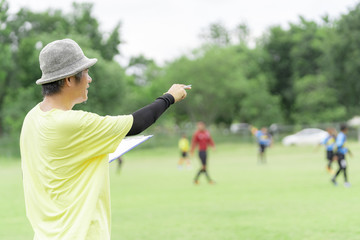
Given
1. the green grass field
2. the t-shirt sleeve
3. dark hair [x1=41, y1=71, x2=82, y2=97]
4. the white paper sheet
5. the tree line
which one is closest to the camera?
the t-shirt sleeve

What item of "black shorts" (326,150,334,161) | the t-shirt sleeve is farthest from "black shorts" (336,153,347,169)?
the t-shirt sleeve

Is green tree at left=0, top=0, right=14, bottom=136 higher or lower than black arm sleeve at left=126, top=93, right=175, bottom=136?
higher

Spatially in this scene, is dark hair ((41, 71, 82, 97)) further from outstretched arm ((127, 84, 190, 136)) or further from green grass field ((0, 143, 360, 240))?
green grass field ((0, 143, 360, 240))

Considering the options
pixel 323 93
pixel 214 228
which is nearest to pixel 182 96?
pixel 214 228

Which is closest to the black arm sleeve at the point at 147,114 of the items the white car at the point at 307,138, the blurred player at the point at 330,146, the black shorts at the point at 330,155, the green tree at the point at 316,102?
the blurred player at the point at 330,146

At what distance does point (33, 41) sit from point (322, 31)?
32.0 meters

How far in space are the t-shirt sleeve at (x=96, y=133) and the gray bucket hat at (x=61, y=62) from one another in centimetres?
21

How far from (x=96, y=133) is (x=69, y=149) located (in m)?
0.16

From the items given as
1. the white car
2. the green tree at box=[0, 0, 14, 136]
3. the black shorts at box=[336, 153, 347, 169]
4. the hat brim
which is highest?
the green tree at box=[0, 0, 14, 136]

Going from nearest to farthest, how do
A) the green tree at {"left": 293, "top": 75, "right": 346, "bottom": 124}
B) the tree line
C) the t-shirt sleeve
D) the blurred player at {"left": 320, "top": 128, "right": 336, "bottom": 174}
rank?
1. the t-shirt sleeve
2. the blurred player at {"left": 320, "top": 128, "right": 336, "bottom": 174}
3. the tree line
4. the green tree at {"left": 293, "top": 75, "right": 346, "bottom": 124}

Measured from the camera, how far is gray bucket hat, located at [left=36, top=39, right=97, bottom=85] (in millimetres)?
2549

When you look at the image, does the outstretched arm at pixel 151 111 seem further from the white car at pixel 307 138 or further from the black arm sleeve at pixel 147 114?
the white car at pixel 307 138

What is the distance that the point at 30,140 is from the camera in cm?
266

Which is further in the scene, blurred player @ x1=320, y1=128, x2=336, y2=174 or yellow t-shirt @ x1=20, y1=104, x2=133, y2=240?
blurred player @ x1=320, y1=128, x2=336, y2=174
